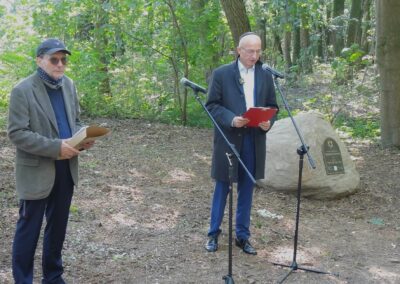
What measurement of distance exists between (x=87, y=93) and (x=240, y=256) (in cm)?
695

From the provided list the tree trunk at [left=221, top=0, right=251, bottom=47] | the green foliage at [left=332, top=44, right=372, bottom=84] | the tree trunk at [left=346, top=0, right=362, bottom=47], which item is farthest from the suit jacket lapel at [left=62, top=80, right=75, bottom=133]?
the tree trunk at [left=346, top=0, right=362, bottom=47]

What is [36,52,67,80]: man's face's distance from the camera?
11.7 ft

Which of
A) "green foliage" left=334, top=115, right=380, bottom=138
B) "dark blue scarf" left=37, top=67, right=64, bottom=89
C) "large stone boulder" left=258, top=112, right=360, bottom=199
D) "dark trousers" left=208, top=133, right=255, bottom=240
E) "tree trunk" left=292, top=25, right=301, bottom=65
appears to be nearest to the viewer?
"dark blue scarf" left=37, top=67, right=64, bottom=89

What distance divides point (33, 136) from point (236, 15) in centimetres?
665

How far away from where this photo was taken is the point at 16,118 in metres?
3.49

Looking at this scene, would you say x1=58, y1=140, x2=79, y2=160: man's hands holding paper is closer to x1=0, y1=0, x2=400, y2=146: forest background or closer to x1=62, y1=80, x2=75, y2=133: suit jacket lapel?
x1=62, y1=80, x2=75, y2=133: suit jacket lapel

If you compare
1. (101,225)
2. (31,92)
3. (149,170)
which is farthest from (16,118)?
(149,170)

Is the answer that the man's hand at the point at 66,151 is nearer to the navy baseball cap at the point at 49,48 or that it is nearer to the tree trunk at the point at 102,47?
the navy baseball cap at the point at 49,48

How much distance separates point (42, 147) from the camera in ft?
11.3

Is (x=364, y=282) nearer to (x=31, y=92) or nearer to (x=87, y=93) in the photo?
(x=31, y=92)

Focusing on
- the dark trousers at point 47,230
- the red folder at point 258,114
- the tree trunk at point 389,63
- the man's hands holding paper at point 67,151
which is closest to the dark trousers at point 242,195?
the red folder at point 258,114

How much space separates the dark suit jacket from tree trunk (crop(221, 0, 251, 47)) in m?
4.62

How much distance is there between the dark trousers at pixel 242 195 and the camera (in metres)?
4.90

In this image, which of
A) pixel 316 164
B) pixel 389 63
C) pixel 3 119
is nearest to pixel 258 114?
pixel 316 164
